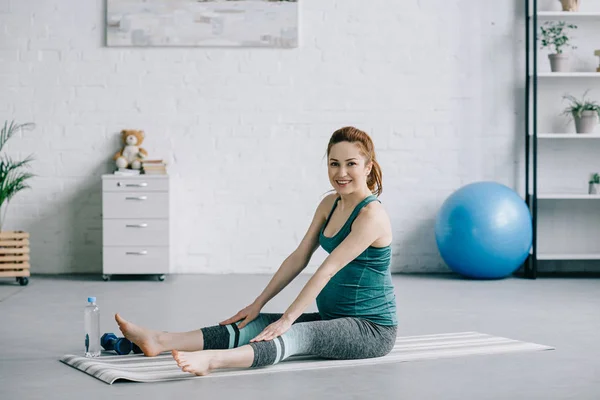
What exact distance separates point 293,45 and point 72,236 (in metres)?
2.11

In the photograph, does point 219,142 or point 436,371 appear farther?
point 219,142

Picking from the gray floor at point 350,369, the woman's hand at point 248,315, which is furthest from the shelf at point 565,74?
the woman's hand at point 248,315

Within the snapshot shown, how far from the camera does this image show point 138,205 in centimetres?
565

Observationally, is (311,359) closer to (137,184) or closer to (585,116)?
(137,184)

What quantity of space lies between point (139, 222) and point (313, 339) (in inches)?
116

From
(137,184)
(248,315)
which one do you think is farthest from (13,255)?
(248,315)

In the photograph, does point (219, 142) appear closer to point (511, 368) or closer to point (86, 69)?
point (86, 69)

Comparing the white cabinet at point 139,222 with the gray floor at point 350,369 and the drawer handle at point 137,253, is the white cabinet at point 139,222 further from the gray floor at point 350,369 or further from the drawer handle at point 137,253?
the gray floor at point 350,369

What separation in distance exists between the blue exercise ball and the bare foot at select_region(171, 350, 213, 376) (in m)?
3.11

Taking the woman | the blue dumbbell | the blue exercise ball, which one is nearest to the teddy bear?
the blue exercise ball

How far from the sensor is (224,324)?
3096 millimetres

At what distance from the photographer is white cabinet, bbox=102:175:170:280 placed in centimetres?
565

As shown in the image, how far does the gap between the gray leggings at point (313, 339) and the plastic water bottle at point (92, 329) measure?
0.44m

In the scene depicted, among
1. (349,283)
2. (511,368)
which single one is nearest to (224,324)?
(349,283)
